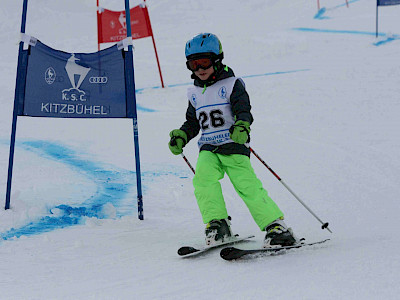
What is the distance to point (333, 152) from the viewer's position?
21.9ft

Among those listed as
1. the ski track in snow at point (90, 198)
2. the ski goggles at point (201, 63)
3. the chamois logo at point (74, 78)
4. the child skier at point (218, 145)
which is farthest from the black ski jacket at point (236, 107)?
the ski track in snow at point (90, 198)

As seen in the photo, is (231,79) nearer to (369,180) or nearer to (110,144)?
(369,180)

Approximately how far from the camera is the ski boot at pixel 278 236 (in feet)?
10.5

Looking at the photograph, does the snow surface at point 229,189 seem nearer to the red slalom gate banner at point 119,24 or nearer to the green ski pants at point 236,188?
the green ski pants at point 236,188

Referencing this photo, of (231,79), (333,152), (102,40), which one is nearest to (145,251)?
(231,79)

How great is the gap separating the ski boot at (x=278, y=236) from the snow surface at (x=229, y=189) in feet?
0.30

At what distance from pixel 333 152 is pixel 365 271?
4.20 m

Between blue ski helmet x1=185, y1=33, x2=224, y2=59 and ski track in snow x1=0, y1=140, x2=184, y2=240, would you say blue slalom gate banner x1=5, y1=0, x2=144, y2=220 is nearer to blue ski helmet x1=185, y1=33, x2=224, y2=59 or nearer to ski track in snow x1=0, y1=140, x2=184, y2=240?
ski track in snow x1=0, y1=140, x2=184, y2=240

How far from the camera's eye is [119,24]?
38.2ft

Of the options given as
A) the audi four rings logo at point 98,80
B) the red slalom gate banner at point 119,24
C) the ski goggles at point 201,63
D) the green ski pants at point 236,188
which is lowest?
the green ski pants at point 236,188

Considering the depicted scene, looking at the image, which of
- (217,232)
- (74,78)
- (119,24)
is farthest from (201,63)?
(119,24)

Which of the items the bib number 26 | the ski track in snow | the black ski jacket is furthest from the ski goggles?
the ski track in snow

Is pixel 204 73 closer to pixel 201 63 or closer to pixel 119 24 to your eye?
pixel 201 63

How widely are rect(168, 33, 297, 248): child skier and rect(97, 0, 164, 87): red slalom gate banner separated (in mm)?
8252
